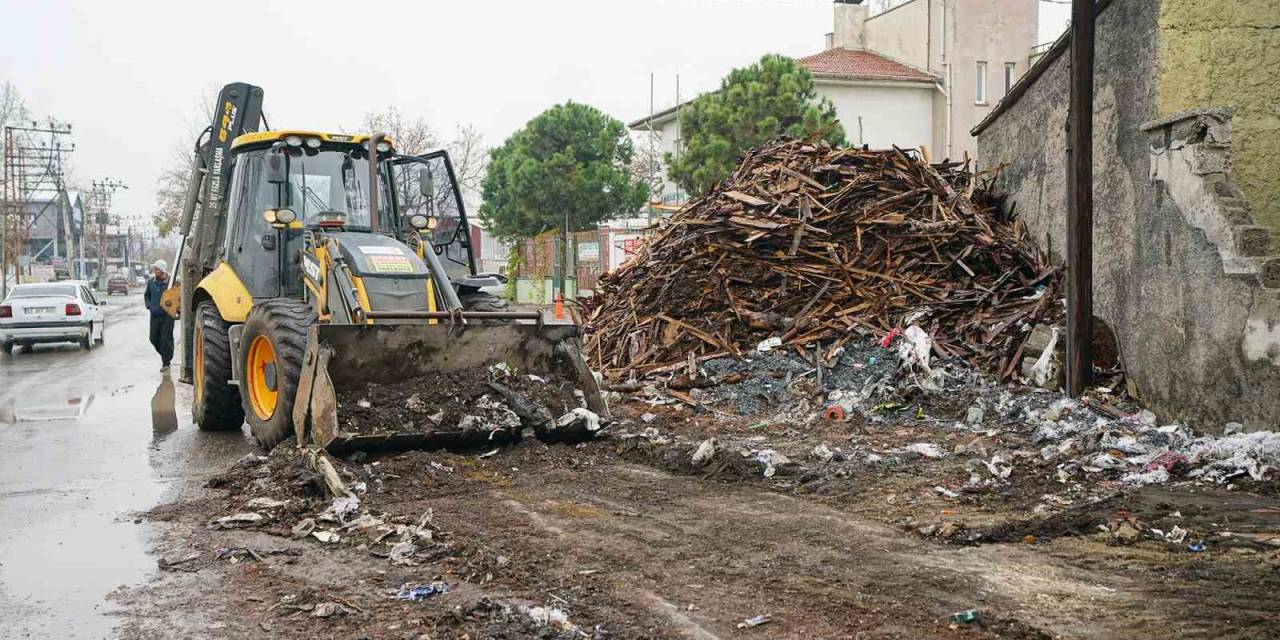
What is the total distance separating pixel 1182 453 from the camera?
26.6 ft

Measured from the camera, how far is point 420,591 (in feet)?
16.9

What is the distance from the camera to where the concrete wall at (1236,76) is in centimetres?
948

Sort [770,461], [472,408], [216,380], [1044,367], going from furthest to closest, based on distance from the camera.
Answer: [216,380], [1044,367], [472,408], [770,461]

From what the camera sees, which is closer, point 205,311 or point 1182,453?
point 1182,453

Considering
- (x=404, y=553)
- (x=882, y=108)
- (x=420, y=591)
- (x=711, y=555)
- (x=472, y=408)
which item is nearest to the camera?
(x=420, y=591)

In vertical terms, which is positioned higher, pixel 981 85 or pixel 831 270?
pixel 981 85

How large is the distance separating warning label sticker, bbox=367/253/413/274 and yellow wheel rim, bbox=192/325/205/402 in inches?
118

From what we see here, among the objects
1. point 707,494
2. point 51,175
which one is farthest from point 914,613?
point 51,175

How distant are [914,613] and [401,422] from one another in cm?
474

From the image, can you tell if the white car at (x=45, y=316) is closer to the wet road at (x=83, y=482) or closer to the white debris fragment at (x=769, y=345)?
the wet road at (x=83, y=482)

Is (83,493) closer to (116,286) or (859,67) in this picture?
(859,67)

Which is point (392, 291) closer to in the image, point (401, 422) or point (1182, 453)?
point (401, 422)

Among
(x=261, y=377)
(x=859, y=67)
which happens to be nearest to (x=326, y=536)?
(x=261, y=377)

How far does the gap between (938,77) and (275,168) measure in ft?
109
